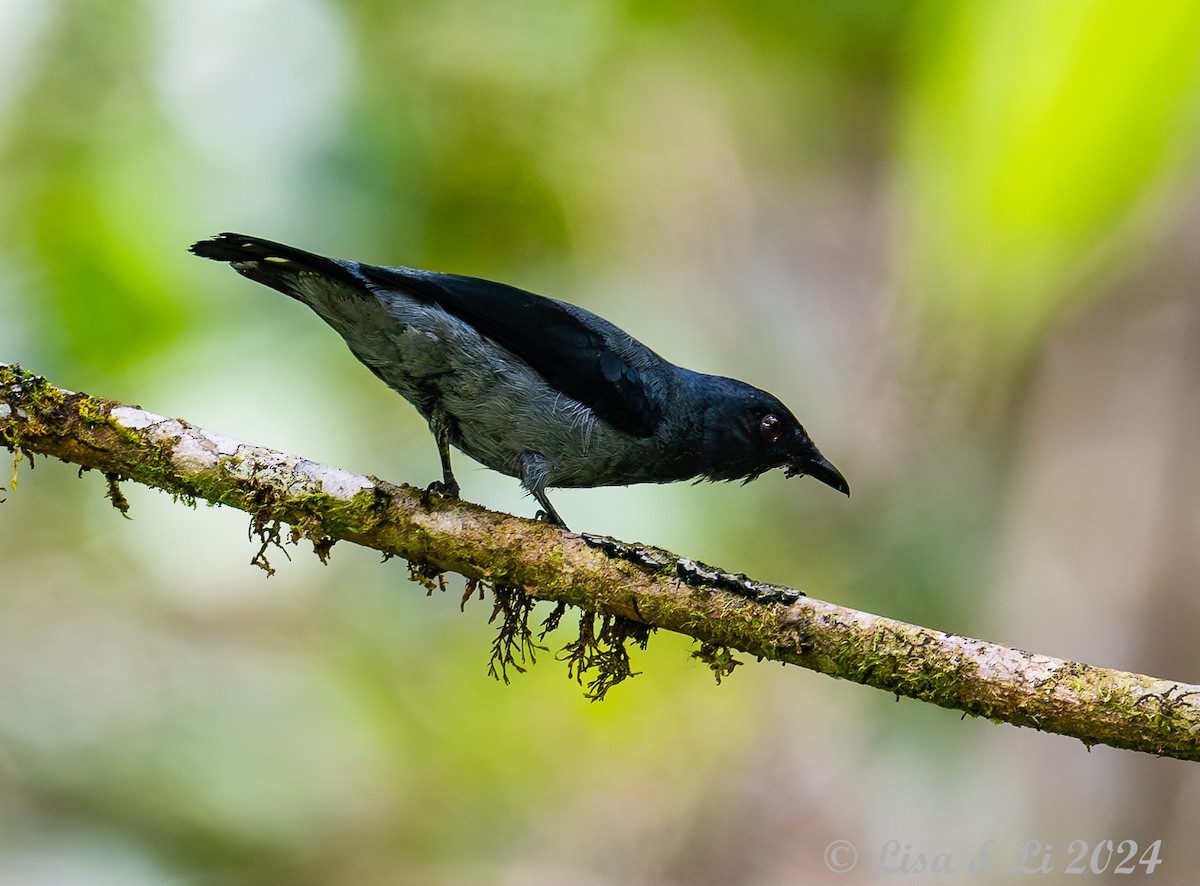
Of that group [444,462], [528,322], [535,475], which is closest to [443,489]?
[444,462]

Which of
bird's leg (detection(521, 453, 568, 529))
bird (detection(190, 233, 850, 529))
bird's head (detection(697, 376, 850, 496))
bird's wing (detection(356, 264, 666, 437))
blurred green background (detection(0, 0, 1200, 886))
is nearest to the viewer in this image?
bird (detection(190, 233, 850, 529))

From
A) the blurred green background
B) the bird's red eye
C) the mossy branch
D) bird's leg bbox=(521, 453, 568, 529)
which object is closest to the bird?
bird's leg bbox=(521, 453, 568, 529)

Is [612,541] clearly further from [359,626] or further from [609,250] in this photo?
[609,250]

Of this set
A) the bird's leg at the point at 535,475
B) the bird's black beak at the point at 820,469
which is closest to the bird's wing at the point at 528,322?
the bird's leg at the point at 535,475

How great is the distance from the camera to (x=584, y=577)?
3.73 m

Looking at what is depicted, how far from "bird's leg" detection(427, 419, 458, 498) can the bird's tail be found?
736 millimetres

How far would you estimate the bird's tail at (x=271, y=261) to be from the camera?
3.99 meters

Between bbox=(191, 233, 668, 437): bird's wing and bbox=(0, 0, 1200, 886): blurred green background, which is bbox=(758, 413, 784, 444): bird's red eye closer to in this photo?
bbox=(191, 233, 668, 437): bird's wing

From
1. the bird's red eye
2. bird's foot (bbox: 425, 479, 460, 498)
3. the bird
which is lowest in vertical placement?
bird's foot (bbox: 425, 479, 460, 498)

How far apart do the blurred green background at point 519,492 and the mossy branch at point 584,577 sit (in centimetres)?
181

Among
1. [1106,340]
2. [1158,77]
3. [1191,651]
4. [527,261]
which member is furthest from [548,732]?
[1158,77]

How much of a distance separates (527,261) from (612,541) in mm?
3331

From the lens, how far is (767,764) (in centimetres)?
775

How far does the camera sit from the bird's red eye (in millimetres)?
5262
